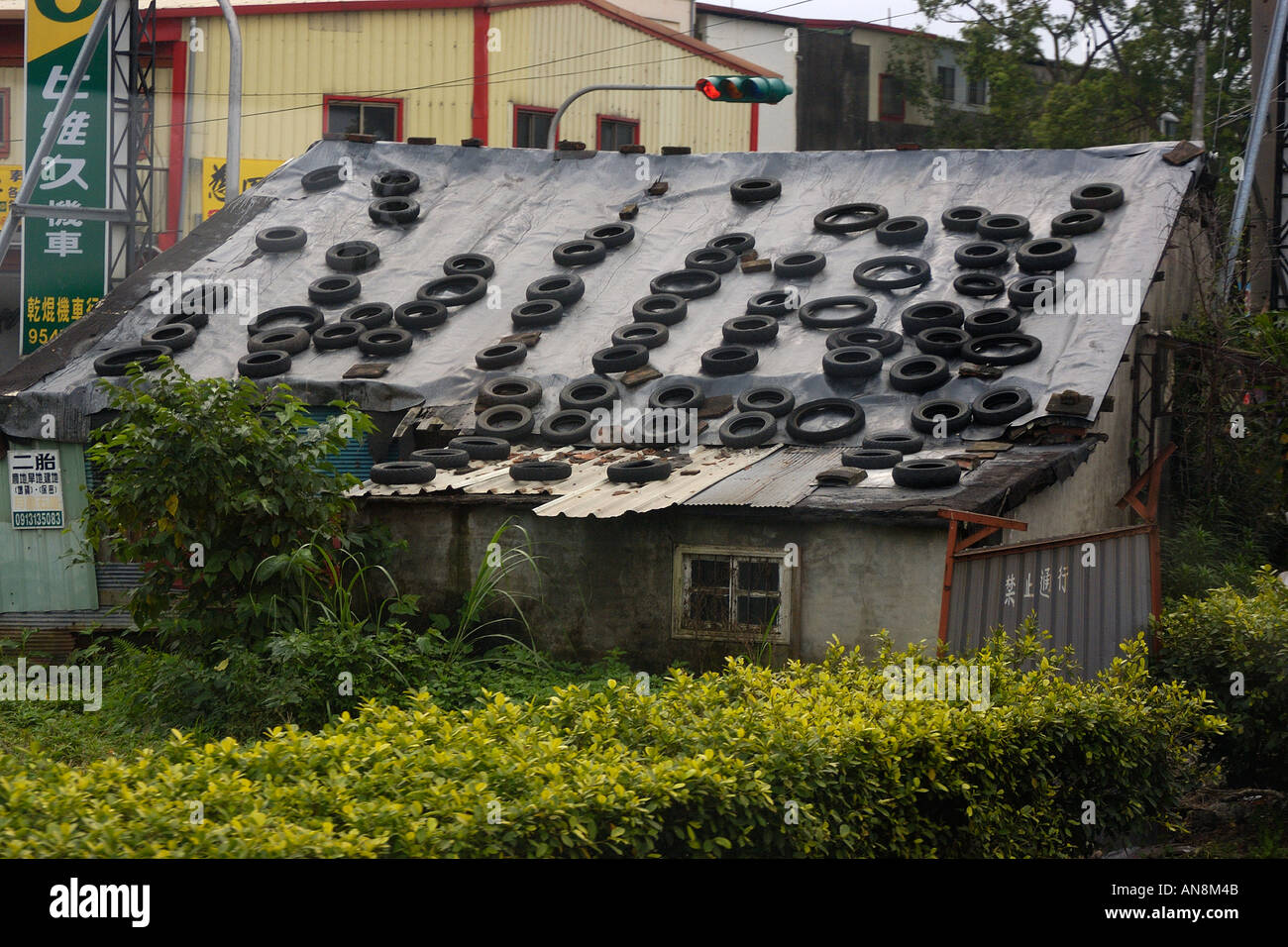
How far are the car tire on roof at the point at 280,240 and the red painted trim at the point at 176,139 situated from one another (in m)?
12.8

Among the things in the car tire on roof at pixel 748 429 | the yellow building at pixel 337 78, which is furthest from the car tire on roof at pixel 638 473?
the yellow building at pixel 337 78

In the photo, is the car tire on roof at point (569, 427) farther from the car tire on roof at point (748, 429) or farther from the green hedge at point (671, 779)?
the green hedge at point (671, 779)

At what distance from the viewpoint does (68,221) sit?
66.1 ft

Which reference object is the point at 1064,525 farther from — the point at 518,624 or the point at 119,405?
the point at 119,405

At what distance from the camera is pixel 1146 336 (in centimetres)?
1512

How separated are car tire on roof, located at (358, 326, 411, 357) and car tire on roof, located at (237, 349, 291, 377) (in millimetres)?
871

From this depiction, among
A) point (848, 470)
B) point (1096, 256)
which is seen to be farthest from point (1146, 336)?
point (848, 470)

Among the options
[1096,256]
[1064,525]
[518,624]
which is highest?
[1096,256]

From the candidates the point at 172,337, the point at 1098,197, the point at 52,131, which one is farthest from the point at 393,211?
the point at 1098,197

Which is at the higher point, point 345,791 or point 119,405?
point 119,405

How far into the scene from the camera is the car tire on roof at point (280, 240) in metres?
17.7

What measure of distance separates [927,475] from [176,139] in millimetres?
23655

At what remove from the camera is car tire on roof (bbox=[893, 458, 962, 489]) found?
1098 centimetres
